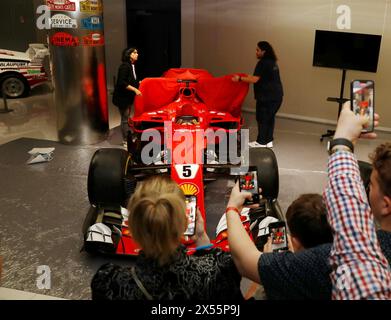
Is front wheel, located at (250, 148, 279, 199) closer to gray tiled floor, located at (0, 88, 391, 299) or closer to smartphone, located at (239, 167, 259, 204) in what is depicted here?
gray tiled floor, located at (0, 88, 391, 299)

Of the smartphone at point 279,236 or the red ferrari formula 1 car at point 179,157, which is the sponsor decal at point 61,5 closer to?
the red ferrari formula 1 car at point 179,157

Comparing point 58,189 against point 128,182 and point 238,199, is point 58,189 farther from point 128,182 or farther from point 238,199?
point 238,199

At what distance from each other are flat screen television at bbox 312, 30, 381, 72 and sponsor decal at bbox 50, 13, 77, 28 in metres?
3.28

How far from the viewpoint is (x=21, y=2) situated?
9.70 m

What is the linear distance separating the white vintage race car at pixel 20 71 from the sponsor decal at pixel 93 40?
2.90m

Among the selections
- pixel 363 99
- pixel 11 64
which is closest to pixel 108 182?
pixel 363 99

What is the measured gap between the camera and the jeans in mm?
5977

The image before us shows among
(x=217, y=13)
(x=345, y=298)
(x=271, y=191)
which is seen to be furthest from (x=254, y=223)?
(x=217, y=13)

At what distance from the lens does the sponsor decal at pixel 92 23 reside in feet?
18.5

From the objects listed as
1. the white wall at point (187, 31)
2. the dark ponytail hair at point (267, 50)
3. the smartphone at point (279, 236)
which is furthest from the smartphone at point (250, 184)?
the white wall at point (187, 31)

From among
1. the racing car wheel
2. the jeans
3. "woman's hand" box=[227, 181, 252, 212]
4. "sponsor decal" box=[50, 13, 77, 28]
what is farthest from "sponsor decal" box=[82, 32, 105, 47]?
"woman's hand" box=[227, 181, 252, 212]

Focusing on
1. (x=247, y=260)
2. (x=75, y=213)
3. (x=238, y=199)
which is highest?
(x=238, y=199)

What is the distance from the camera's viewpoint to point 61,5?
18.0 feet
